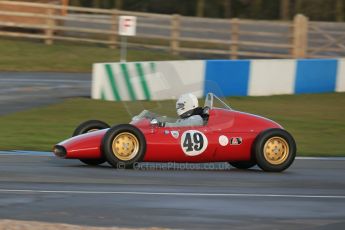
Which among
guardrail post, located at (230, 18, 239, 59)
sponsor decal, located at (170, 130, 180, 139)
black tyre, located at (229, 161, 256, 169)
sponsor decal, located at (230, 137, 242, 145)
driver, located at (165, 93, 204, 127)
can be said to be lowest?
black tyre, located at (229, 161, 256, 169)

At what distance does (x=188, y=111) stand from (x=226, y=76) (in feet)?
29.1

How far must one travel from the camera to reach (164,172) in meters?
10.9

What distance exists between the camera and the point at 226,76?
20.2m

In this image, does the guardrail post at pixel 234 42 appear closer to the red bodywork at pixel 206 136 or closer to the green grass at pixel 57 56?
the green grass at pixel 57 56

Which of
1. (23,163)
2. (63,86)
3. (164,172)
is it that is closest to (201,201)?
(164,172)

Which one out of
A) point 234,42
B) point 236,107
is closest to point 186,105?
point 236,107

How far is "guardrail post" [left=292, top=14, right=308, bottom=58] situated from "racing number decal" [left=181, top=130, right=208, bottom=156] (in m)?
17.9

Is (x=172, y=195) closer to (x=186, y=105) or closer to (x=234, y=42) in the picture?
(x=186, y=105)

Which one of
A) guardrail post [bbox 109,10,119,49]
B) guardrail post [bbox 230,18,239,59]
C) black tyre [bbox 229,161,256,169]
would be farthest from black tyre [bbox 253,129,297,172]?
guardrail post [bbox 109,10,119,49]

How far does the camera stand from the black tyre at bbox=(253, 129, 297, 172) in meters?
11.1

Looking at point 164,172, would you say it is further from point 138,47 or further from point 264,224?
point 138,47

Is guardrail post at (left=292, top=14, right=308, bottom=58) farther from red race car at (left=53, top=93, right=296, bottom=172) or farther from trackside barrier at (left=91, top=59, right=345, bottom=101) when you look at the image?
red race car at (left=53, top=93, right=296, bottom=172)

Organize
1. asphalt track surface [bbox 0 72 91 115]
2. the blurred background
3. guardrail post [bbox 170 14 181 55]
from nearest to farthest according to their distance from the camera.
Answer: the blurred background → asphalt track surface [bbox 0 72 91 115] → guardrail post [bbox 170 14 181 55]

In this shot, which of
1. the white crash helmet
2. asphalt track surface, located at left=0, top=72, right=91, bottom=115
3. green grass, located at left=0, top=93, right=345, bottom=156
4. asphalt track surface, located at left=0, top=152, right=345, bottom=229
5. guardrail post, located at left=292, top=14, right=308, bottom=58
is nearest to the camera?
asphalt track surface, located at left=0, top=152, right=345, bottom=229
